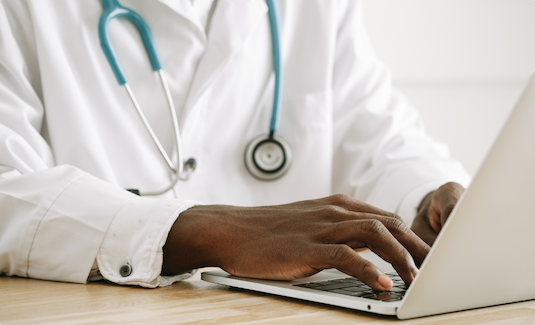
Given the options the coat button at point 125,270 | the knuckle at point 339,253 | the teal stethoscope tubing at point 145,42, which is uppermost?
the teal stethoscope tubing at point 145,42

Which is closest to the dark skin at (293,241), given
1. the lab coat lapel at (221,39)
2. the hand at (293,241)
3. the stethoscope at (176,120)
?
the hand at (293,241)

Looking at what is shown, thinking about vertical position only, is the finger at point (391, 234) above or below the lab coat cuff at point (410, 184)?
above

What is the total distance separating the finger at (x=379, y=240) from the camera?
44 centimetres

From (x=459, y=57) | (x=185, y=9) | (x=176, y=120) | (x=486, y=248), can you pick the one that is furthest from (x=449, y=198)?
(x=459, y=57)

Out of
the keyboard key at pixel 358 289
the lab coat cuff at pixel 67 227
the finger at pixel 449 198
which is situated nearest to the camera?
the keyboard key at pixel 358 289

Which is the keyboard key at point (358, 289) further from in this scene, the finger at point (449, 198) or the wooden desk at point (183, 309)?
the finger at point (449, 198)

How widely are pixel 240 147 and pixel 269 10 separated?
0.29m

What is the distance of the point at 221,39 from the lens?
93 cm

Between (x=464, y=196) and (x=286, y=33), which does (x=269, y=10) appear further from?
(x=464, y=196)

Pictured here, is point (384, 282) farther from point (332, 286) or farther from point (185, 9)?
point (185, 9)

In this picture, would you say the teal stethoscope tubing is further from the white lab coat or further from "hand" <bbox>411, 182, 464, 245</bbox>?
"hand" <bbox>411, 182, 464, 245</bbox>

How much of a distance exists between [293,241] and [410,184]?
0.50 m

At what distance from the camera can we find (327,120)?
3.40 feet

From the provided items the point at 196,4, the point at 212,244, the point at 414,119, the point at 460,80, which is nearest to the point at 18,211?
the point at 212,244
